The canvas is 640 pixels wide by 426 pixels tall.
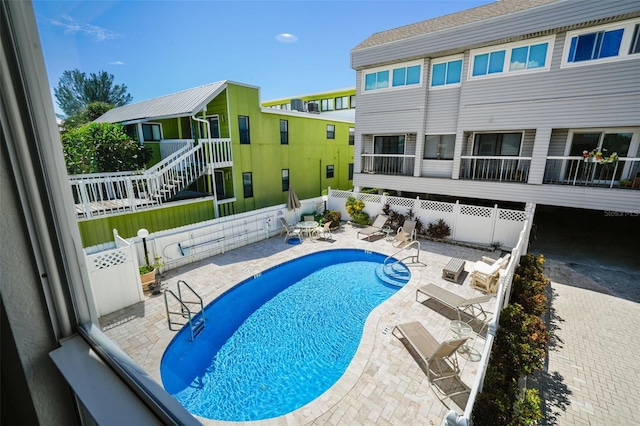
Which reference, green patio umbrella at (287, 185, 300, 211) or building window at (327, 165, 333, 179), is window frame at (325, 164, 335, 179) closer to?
building window at (327, 165, 333, 179)

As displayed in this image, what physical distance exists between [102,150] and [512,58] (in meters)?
14.1

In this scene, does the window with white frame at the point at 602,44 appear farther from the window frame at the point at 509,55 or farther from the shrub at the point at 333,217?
the shrub at the point at 333,217

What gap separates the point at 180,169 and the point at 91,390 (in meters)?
12.6

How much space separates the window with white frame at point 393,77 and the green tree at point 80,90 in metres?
13.8

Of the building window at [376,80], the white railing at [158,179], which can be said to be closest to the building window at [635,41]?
the building window at [376,80]

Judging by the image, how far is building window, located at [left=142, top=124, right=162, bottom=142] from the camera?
14.9 m

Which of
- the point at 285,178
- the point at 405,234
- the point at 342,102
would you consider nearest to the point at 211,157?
the point at 285,178

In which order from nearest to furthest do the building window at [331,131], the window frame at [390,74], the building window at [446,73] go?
the building window at [446,73] → the window frame at [390,74] → the building window at [331,131]

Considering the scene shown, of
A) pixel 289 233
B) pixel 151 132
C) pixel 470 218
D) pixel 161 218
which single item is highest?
pixel 151 132

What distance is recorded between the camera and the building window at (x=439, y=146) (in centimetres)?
1384

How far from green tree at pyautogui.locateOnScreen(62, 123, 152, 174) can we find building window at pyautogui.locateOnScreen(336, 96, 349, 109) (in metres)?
19.6

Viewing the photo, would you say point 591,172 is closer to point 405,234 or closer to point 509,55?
point 509,55

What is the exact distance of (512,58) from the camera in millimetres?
11219

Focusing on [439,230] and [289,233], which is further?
[289,233]
